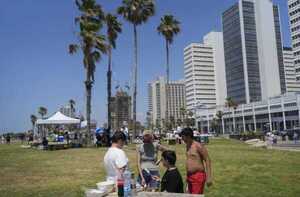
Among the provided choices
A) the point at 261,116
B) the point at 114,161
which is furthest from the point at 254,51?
the point at 114,161

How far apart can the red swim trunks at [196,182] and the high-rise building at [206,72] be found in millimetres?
169662

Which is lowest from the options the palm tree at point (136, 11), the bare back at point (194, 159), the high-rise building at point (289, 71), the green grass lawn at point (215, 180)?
the green grass lawn at point (215, 180)

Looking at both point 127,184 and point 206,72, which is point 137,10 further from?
point 206,72

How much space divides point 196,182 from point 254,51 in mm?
162075

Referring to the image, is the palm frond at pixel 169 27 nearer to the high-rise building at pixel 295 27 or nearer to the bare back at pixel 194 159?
the bare back at pixel 194 159

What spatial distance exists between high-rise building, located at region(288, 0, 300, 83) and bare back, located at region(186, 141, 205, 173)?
122 metres

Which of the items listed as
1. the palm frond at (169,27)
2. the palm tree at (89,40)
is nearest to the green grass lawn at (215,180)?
the palm tree at (89,40)

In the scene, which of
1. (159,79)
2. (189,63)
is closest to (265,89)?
(189,63)

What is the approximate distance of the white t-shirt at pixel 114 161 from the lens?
17.2 feet

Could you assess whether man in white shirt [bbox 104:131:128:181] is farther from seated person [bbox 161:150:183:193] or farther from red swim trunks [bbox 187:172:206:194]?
red swim trunks [bbox 187:172:206:194]

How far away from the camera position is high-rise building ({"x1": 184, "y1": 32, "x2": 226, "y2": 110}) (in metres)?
176

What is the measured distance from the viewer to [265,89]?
6235 inches

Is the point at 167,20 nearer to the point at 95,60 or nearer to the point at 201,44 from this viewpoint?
the point at 95,60

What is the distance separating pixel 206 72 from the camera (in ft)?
589
